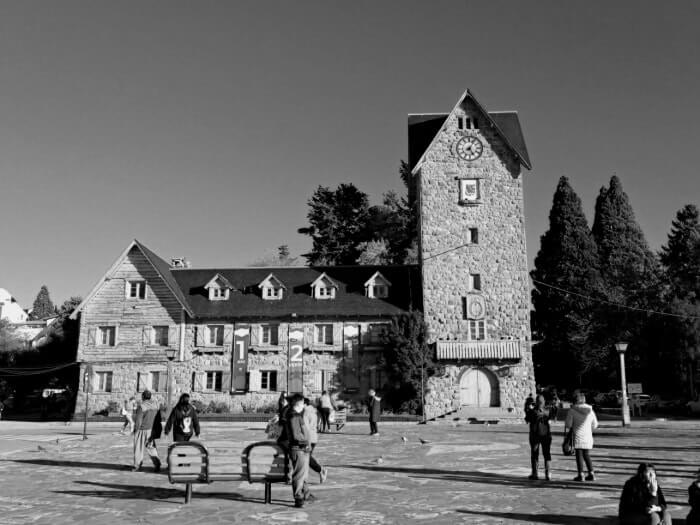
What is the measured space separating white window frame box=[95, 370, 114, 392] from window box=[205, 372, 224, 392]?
603 centimetres

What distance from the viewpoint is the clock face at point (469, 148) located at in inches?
1734

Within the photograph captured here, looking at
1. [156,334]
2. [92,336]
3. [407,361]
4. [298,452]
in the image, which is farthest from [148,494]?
[92,336]

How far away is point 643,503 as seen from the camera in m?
8.25

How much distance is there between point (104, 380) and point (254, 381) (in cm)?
958

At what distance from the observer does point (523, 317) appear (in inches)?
1640

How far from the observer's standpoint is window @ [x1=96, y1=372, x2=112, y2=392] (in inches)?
1681

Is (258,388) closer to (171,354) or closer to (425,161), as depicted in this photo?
(171,354)

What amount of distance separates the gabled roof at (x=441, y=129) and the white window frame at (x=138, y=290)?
62.5ft

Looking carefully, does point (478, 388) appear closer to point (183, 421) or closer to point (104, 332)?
point (104, 332)

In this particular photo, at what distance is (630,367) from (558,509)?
2010 inches

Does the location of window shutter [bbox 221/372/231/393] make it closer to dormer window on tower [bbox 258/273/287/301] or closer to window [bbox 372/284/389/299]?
dormer window on tower [bbox 258/273/287/301]

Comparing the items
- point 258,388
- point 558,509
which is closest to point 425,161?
point 258,388

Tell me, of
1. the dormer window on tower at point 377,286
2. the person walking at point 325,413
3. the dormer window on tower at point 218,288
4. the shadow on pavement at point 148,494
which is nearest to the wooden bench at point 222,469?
the shadow on pavement at point 148,494

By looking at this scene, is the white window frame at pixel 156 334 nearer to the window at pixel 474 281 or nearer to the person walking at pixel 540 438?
the window at pixel 474 281
